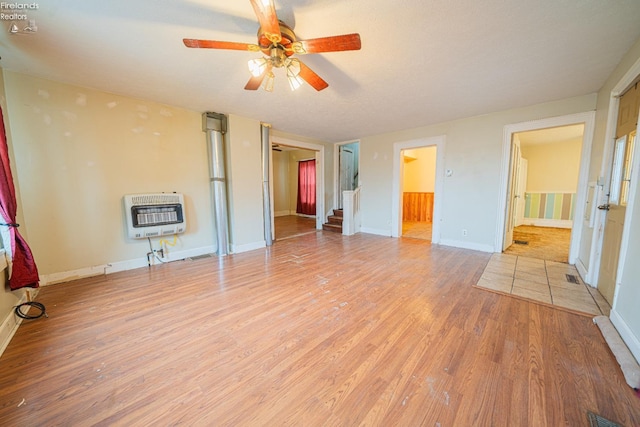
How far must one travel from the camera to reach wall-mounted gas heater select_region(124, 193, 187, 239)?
3.03 meters

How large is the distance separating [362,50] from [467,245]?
151 inches

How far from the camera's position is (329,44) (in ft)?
5.01

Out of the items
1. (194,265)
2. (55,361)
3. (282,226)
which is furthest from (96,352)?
(282,226)

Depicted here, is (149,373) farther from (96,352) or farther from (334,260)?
(334,260)

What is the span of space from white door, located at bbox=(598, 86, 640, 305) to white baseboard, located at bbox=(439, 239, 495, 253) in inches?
58.9

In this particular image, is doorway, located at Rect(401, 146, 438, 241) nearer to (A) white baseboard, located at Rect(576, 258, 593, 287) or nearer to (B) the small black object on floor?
(A) white baseboard, located at Rect(576, 258, 593, 287)

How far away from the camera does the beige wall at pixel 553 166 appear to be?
582 centimetres

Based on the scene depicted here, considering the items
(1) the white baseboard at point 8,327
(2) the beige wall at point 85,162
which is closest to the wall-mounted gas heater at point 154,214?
(2) the beige wall at point 85,162

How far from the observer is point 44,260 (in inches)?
103

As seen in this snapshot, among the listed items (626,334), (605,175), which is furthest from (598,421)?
(605,175)

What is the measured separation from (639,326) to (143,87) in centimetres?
500

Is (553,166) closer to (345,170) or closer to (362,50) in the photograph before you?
(345,170)

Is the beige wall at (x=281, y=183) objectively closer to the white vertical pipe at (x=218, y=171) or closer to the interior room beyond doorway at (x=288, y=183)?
the interior room beyond doorway at (x=288, y=183)

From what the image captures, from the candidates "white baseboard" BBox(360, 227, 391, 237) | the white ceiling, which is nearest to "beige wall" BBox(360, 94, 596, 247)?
the white ceiling
